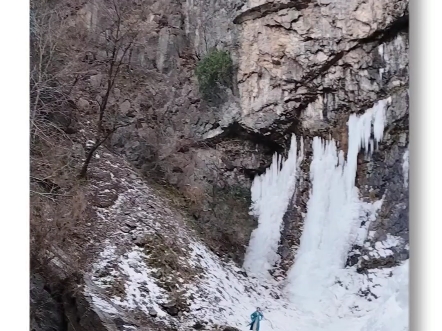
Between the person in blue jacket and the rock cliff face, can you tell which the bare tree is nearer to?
the rock cliff face

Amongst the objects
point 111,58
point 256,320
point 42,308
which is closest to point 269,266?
point 256,320

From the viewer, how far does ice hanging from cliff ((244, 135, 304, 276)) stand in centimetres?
224

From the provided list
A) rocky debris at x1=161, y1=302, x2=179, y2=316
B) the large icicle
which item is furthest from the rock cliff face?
rocky debris at x1=161, y1=302, x2=179, y2=316

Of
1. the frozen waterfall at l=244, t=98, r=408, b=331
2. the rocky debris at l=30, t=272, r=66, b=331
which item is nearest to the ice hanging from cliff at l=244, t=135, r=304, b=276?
the frozen waterfall at l=244, t=98, r=408, b=331

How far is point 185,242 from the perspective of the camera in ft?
7.39

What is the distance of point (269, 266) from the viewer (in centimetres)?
224

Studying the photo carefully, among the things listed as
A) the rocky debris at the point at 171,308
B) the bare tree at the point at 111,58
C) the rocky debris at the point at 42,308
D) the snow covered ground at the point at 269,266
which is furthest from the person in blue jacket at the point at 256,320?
the bare tree at the point at 111,58

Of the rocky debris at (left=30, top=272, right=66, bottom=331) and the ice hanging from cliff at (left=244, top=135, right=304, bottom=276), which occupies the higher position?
the ice hanging from cliff at (left=244, top=135, right=304, bottom=276)

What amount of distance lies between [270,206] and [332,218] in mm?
223

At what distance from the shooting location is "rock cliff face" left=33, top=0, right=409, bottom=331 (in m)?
2.23

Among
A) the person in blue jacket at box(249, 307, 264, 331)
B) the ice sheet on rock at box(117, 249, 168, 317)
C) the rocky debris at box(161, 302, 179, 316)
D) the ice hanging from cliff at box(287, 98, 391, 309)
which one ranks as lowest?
the person in blue jacket at box(249, 307, 264, 331)

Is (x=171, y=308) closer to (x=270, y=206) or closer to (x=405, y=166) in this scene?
(x=270, y=206)

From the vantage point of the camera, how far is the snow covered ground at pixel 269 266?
2230 mm
